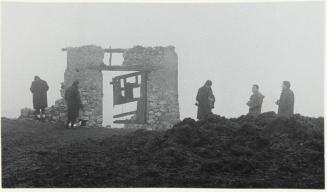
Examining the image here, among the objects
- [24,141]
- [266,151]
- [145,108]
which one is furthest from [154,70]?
[266,151]

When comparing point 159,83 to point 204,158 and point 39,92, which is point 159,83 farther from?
point 204,158

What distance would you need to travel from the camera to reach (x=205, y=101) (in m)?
12.5

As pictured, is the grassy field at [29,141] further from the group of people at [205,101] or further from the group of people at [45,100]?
the group of people at [205,101]

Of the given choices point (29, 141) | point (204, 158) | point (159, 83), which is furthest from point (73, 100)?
point (204, 158)

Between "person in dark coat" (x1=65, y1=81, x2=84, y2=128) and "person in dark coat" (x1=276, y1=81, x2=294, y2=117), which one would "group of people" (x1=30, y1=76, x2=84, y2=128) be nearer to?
"person in dark coat" (x1=65, y1=81, x2=84, y2=128)

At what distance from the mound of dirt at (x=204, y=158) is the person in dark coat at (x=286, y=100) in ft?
3.28

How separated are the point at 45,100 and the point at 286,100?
275 inches

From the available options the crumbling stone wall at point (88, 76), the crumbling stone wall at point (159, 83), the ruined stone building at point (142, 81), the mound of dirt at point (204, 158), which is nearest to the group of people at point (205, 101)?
the mound of dirt at point (204, 158)

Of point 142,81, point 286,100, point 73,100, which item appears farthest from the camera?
point 142,81

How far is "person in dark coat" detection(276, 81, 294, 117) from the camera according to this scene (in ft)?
38.1

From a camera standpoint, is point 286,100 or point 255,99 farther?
point 255,99

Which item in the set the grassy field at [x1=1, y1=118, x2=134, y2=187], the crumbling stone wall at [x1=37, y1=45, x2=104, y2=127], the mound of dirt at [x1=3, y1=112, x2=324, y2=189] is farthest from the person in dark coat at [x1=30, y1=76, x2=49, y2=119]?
the mound of dirt at [x1=3, y1=112, x2=324, y2=189]

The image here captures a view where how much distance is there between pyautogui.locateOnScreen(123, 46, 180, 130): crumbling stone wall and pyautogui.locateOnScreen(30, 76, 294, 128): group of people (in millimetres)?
2958

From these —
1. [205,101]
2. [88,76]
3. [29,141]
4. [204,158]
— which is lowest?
[204,158]
